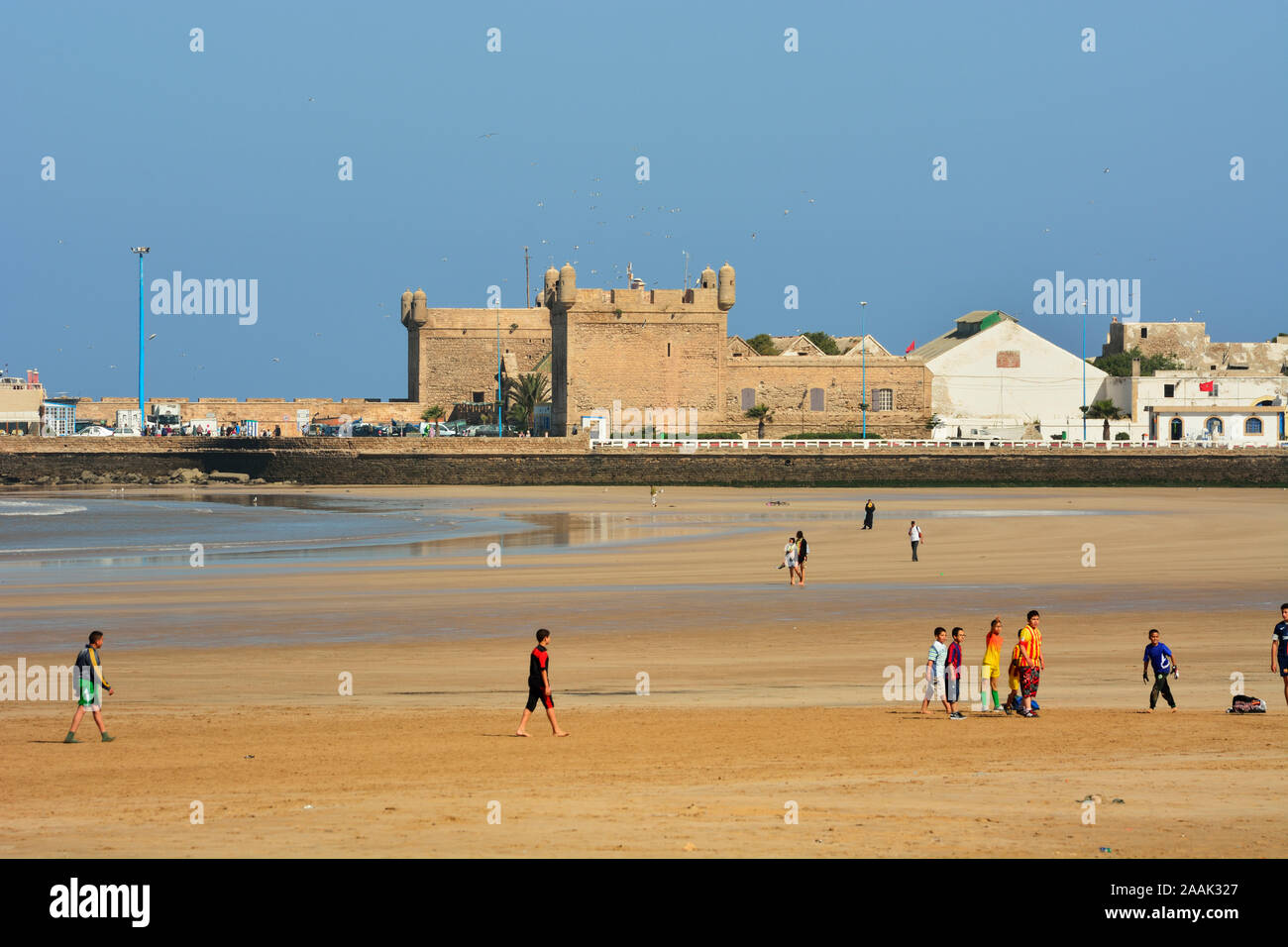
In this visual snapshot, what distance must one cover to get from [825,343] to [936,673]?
79.9m

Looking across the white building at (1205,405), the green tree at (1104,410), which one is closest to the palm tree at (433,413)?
the green tree at (1104,410)

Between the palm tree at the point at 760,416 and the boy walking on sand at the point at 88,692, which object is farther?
the palm tree at the point at 760,416


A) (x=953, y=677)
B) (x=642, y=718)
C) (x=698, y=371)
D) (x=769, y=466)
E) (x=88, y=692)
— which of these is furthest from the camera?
(x=698, y=371)

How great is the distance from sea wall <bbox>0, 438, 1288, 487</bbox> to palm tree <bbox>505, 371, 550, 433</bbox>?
12.7m

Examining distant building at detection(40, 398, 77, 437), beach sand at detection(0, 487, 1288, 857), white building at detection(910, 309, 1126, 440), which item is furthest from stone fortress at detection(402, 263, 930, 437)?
beach sand at detection(0, 487, 1288, 857)

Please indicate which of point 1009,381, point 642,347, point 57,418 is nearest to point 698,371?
point 642,347

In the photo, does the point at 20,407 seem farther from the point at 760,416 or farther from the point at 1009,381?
the point at 1009,381

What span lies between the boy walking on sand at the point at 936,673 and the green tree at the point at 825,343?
250 ft

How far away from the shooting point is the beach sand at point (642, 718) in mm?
8703

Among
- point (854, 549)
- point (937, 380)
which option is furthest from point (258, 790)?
point (937, 380)

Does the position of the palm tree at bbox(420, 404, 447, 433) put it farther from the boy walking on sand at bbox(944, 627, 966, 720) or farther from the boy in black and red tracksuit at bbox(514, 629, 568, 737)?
the boy in black and red tracksuit at bbox(514, 629, 568, 737)

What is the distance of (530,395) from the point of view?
252 feet

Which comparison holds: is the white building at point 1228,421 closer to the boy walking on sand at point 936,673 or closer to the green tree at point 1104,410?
the green tree at point 1104,410

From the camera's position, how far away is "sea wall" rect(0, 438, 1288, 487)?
60438 mm
